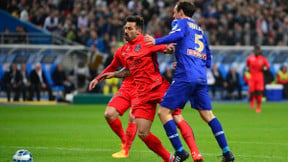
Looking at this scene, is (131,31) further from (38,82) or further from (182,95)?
(38,82)

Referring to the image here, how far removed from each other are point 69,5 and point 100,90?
5.49 m

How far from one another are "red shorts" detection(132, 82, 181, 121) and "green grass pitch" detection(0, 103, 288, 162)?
1.22m

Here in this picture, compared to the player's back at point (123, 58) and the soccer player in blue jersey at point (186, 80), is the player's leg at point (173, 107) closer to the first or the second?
the soccer player in blue jersey at point (186, 80)

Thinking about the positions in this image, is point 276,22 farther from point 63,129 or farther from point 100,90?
point 63,129

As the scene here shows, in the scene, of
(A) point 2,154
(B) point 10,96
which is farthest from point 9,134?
(B) point 10,96

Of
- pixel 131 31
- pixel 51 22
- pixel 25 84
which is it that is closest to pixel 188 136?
pixel 131 31

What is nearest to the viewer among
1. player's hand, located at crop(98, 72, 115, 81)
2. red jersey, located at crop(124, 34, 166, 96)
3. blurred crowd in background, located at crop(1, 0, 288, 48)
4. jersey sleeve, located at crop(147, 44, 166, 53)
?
jersey sleeve, located at crop(147, 44, 166, 53)

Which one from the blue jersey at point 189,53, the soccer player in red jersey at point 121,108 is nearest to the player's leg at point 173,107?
the blue jersey at point 189,53

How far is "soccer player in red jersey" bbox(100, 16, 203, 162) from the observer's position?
9992 mm

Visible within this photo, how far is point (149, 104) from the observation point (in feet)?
33.2

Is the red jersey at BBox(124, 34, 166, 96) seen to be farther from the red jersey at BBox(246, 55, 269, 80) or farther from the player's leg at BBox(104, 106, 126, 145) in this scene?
the red jersey at BBox(246, 55, 269, 80)

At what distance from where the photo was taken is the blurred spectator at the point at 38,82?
29.3 metres

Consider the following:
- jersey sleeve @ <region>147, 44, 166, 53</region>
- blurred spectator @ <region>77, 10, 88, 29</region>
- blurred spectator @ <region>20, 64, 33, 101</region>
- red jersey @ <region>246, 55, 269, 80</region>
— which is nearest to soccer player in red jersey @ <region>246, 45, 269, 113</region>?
red jersey @ <region>246, 55, 269, 80</region>

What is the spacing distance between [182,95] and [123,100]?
96.2 inches
